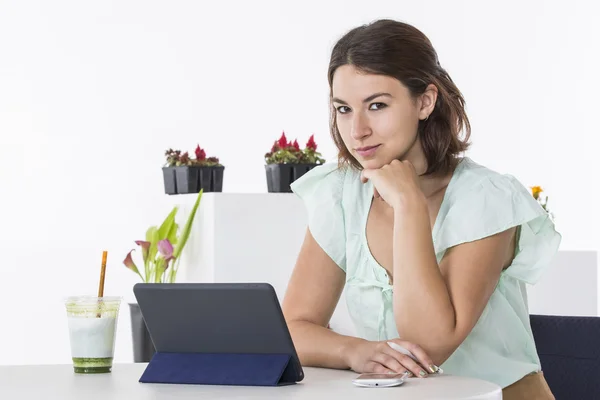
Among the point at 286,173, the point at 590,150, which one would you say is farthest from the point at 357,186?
the point at 590,150

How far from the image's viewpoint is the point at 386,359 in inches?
60.1

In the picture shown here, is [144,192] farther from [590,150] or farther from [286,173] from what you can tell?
[590,150]

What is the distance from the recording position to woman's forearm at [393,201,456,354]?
1644 millimetres

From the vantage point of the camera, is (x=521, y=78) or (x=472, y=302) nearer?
(x=472, y=302)

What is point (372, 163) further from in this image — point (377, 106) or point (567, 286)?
point (567, 286)

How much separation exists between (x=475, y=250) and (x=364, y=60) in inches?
15.3

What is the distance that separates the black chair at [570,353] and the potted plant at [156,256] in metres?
2.07

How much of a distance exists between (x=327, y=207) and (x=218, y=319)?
0.62 meters

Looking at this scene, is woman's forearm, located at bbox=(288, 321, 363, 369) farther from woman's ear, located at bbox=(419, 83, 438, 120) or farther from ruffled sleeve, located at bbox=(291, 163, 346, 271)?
woman's ear, located at bbox=(419, 83, 438, 120)

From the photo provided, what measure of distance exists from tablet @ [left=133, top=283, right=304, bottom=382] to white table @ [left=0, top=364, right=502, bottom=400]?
67 millimetres

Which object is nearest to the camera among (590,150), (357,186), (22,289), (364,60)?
(364,60)

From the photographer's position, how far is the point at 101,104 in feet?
17.9

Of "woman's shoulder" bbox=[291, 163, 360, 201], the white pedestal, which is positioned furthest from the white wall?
"woman's shoulder" bbox=[291, 163, 360, 201]

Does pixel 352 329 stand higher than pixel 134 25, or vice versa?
pixel 134 25
